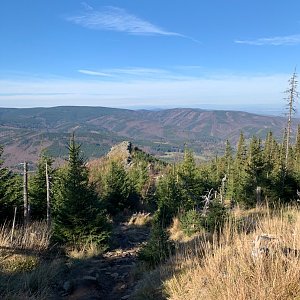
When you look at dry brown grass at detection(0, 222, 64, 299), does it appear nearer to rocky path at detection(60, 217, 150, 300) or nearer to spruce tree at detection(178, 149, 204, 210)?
rocky path at detection(60, 217, 150, 300)

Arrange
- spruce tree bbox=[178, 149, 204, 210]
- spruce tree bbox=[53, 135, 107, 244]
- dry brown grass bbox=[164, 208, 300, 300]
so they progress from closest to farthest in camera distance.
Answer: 1. dry brown grass bbox=[164, 208, 300, 300]
2. spruce tree bbox=[53, 135, 107, 244]
3. spruce tree bbox=[178, 149, 204, 210]

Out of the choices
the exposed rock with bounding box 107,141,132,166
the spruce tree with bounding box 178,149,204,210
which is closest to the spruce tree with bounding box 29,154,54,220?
the spruce tree with bounding box 178,149,204,210

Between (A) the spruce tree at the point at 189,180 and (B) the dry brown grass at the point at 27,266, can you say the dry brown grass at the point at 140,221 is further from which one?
(B) the dry brown grass at the point at 27,266

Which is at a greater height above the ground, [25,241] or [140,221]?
[25,241]

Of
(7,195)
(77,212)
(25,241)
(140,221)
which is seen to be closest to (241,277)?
(25,241)

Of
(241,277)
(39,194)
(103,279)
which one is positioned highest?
(241,277)

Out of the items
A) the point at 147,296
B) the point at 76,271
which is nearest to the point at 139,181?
the point at 76,271

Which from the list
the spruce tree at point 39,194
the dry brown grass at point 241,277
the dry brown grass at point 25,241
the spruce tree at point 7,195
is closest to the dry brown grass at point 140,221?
the spruce tree at point 39,194

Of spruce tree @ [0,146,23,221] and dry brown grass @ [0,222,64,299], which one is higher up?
dry brown grass @ [0,222,64,299]

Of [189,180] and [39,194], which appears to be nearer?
[39,194]

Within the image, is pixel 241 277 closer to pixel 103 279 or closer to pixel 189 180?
pixel 103 279

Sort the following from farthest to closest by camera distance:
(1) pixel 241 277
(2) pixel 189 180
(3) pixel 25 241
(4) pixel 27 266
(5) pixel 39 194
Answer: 1. (2) pixel 189 180
2. (5) pixel 39 194
3. (3) pixel 25 241
4. (4) pixel 27 266
5. (1) pixel 241 277

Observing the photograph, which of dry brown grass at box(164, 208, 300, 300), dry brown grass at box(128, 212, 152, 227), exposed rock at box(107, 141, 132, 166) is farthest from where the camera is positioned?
exposed rock at box(107, 141, 132, 166)

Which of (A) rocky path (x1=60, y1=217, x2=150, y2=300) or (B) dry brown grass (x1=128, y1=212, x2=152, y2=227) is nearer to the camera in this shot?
(A) rocky path (x1=60, y1=217, x2=150, y2=300)
